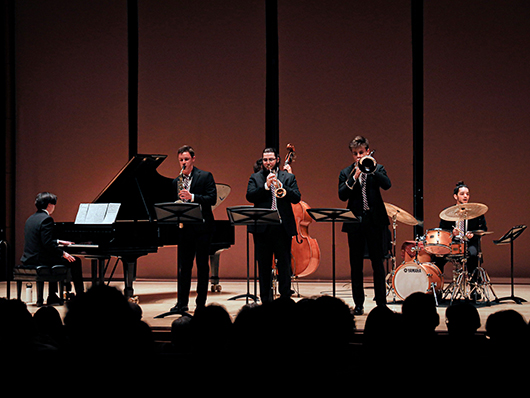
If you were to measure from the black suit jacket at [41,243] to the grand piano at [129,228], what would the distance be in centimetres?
19

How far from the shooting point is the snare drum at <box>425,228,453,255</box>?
19.3 ft

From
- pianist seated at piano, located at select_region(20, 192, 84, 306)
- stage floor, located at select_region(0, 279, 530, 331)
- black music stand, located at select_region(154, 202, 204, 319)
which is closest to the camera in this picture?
black music stand, located at select_region(154, 202, 204, 319)

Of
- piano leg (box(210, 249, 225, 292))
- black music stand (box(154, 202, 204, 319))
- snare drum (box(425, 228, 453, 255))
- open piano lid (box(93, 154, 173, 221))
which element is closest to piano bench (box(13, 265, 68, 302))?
open piano lid (box(93, 154, 173, 221))

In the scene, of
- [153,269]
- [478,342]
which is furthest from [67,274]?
[478,342]

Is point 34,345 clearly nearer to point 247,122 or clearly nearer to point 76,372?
point 76,372

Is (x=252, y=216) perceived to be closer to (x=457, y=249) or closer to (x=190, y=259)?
(x=190, y=259)

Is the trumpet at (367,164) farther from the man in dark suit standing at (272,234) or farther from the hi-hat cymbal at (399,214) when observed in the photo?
the hi-hat cymbal at (399,214)

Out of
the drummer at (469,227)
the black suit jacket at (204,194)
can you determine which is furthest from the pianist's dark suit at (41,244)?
the drummer at (469,227)

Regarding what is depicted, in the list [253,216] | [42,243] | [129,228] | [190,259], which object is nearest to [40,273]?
[42,243]

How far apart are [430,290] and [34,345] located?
504 cm

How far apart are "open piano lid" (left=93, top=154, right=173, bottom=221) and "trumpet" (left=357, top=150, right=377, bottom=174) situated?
2362 millimetres

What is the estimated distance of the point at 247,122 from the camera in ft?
29.3

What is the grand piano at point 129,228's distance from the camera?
577cm

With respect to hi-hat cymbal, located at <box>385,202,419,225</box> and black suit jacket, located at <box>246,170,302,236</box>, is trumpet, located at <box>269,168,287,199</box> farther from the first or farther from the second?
hi-hat cymbal, located at <box>385,202,419,225</box>
